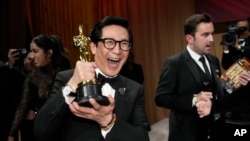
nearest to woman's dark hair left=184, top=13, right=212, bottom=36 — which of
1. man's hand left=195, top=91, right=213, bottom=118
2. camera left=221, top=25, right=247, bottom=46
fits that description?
camera left=221, top=25, right=247, bottom=46

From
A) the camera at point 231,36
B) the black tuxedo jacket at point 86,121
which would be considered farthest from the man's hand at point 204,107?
the black tuxedo jacket at point 86,121

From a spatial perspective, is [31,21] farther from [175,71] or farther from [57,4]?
[175,71]

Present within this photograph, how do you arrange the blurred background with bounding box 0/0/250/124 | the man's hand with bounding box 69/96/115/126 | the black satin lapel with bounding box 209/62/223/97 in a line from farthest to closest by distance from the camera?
the blurred background with bounding box 0/0/250/124, the black satin lapel with bounding box 209/62/223/97, the man's hand with bounding box 69/96/115/126

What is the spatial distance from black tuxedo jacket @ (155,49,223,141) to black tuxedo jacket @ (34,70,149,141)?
0.93 meters

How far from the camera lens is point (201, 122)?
2.41 metres

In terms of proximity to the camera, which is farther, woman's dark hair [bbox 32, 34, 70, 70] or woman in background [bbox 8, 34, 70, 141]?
woman's dark hair [bbox 32, 34, 70, 70]

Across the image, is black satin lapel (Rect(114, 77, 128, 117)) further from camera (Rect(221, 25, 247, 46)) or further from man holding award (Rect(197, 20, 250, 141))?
camera (Rect(221, 25, 247, 46))

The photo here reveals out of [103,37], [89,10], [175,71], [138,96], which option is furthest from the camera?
[89,10]

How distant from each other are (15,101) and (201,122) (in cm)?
144

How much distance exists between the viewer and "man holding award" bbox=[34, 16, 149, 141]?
1.16 meters

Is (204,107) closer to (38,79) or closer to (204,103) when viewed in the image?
(204,103)

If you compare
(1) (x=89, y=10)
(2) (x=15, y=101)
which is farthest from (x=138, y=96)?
(1) (x=89, y=10)

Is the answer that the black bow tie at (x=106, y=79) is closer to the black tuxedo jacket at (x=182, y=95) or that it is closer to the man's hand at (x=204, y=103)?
the man's hand at (x=204, y=103)

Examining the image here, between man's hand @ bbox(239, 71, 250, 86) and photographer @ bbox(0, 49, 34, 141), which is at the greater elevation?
man's hand @ bbox(239, 71, 250, 86)
